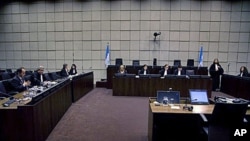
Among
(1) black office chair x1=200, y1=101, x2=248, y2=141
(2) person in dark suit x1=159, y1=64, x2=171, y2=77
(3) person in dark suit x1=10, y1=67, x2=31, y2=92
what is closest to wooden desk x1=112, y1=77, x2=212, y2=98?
(2) person in dark suit x1=159, y1=64, x2=171, y2=77

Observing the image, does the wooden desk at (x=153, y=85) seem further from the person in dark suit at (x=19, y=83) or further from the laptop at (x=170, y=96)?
the laptop at (x=170, y=96)

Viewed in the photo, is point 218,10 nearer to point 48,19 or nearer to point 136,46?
point 136,46

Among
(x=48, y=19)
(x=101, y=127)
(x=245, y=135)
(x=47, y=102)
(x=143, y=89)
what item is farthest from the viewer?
(x=48, y=19)

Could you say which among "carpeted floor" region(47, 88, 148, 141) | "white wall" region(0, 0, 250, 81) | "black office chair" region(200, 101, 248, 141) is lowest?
"carpeted floor" region(47, 88, 148, 141)

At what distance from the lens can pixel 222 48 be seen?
32.9 ft

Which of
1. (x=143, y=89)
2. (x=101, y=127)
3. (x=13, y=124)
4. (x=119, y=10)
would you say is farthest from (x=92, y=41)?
(x=13, y=124)

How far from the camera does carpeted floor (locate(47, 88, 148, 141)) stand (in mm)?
3893

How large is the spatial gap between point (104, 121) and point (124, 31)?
661 cm

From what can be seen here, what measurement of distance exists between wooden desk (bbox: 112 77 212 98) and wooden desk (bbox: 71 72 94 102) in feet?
4.23

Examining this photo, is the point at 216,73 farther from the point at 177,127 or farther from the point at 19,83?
the point at 19,83

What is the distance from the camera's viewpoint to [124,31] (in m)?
10.3

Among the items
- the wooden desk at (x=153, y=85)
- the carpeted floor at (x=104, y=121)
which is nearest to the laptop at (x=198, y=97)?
the carpeted floor at (x=104, y=121)

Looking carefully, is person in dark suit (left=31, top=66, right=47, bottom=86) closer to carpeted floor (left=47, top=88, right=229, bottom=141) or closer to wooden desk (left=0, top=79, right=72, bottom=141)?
carpeted floor (left=47, top=88, right=229, bottom=141)

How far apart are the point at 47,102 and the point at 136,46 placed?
7.21 metres
